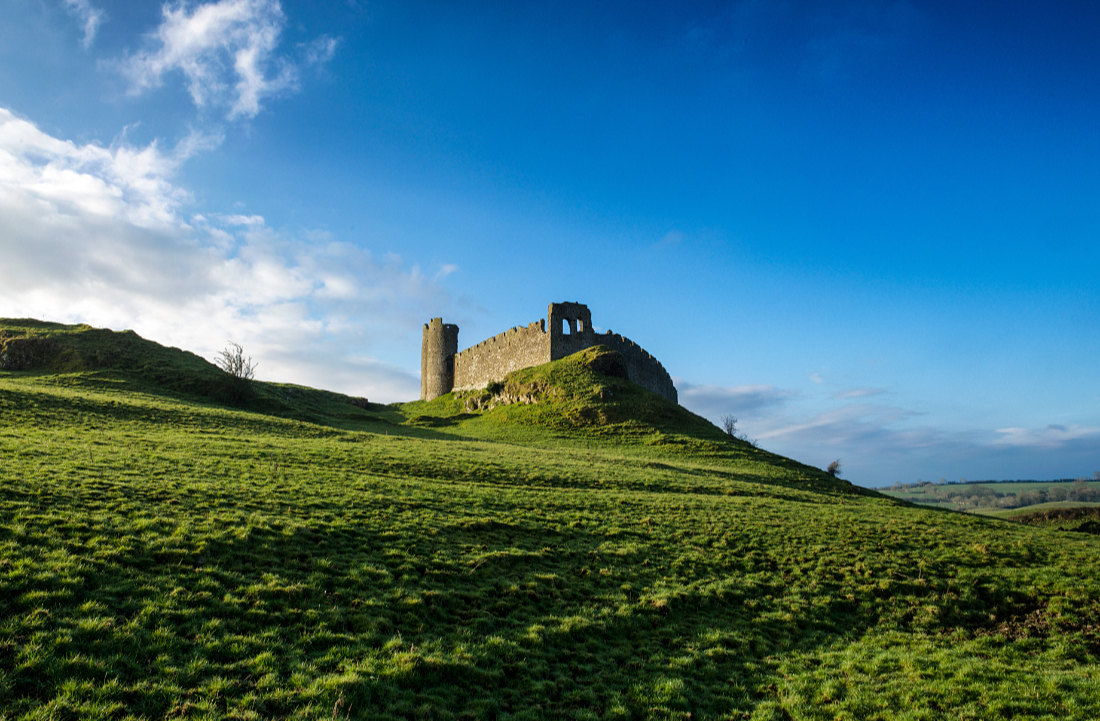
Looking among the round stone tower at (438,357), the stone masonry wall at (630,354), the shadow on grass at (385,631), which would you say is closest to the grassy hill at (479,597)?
the shadow on grass at (385,631)

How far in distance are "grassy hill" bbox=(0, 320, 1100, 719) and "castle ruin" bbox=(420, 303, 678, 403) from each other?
4369 centimetres

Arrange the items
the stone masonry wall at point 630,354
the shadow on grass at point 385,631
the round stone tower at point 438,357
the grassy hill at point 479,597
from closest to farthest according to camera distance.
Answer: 1. the shadow on grass at point 385,631
2. the grassy hill at point 479,597
3. the stone masonry wall at point 630,354
4. the round stone tower at point 438,357

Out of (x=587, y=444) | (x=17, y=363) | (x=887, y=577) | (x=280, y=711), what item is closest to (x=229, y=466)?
(x=280, y=711)

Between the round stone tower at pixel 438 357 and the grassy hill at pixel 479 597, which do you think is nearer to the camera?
the grassy hill at pixel 479 597

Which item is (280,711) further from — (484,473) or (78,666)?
(484,473)

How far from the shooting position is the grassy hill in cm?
915

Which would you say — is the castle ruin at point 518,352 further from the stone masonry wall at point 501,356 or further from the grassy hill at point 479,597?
the grassy hill at point 479,597

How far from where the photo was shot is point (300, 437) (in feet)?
123

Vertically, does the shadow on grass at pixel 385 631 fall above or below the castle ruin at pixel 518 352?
below

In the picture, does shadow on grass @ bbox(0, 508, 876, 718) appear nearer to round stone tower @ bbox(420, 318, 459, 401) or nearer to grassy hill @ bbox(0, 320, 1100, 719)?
grassy hill @ bbox(0, 320, 1100, 719)

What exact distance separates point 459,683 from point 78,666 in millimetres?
5825

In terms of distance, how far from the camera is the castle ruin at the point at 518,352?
73438mm

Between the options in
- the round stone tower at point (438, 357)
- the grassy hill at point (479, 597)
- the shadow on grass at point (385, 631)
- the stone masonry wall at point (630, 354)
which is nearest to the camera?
the shadow on grass at point (385, 631)

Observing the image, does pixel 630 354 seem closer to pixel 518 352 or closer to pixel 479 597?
pixel 518 352
